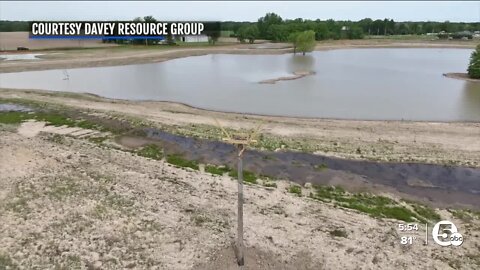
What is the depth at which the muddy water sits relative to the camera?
53.7ft

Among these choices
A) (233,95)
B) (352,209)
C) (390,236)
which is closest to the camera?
(390,236)

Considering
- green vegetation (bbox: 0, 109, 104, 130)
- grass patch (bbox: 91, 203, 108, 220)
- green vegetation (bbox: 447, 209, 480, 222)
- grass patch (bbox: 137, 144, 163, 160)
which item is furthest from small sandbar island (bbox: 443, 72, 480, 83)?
grass patch (bbox: 91, 203, 108, 220)

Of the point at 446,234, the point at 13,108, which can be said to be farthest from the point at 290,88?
the point at 446,234

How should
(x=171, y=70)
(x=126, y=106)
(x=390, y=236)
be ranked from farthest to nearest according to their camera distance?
(x=171, y=70)
(x=126, y=106)
(x=390, y=236)

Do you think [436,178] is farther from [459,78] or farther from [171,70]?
Result: [171,70]

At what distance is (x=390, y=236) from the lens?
41.4 ft

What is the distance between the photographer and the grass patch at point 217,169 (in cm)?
1809

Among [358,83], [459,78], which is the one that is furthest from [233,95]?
[459,78]

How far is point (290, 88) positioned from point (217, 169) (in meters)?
24.7

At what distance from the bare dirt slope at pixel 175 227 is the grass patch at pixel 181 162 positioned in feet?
3.01

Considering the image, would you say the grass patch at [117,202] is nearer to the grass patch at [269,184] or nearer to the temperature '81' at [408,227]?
the grass patch at [269,184]

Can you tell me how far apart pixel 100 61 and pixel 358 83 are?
41995 mm

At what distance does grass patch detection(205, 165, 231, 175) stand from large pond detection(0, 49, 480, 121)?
12.5 m
